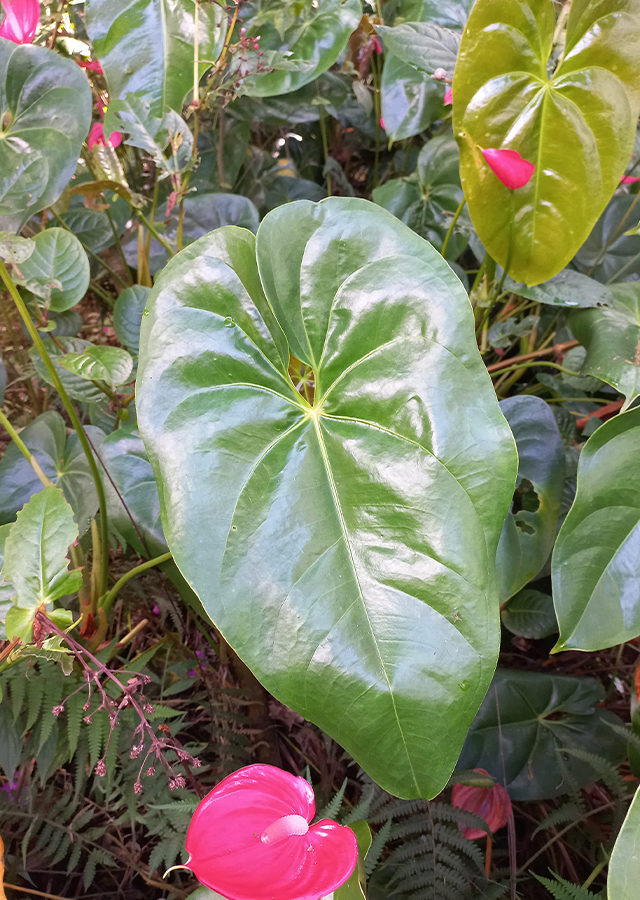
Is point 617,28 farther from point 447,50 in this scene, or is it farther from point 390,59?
point 390,59

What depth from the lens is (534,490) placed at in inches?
30.1

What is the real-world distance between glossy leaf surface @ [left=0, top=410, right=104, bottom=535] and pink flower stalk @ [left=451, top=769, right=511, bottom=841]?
667 millimetres

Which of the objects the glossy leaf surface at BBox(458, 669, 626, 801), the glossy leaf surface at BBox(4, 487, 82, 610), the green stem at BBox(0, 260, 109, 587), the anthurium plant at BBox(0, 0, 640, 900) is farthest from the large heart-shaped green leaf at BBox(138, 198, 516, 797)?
the glossy leaf surface at BBox(458, 669, 626, 801)

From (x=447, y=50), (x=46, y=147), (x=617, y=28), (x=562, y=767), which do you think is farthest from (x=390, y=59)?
(x=562, y=767)

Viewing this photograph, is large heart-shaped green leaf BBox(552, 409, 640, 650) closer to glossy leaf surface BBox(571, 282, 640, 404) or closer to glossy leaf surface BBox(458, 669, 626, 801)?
glossy leaf surface BBox(571, 282, 640, 404)

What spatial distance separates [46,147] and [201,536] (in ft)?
2.11

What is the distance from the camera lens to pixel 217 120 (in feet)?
4.00

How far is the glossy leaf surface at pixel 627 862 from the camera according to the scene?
444 mm

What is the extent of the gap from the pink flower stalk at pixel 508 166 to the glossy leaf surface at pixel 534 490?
0.28m

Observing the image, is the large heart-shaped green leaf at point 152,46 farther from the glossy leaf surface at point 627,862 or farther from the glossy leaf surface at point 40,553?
the glossy leaf surface at point 627,862

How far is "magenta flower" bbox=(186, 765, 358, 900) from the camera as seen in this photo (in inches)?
14.5

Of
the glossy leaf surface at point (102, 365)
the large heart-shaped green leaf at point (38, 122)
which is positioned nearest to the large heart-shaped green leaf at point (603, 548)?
the glossy leaf surface at point (102, 365)

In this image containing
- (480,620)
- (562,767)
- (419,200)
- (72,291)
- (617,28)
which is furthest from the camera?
(419,200)

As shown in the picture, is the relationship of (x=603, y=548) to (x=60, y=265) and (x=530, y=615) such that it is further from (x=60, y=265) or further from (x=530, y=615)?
(x=60, y=265)
